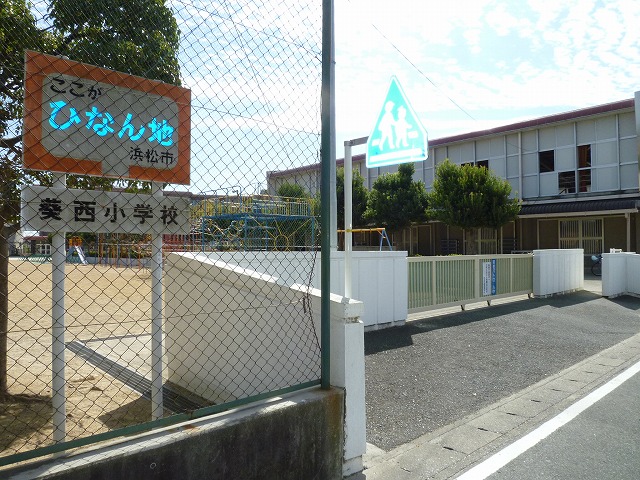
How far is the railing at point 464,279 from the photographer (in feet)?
30.8

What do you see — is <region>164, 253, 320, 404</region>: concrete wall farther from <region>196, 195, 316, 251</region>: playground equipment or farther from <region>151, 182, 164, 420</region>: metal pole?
<region>196, 195, 316, 251</region>: playground equipment

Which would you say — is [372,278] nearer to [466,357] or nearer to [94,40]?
[466,357]

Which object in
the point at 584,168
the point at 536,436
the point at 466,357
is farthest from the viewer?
the point at 584,168

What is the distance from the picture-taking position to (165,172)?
10.5 feet

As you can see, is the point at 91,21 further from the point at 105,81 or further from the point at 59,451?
the point at 59,451

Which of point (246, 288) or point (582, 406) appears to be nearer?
point (246, 288)

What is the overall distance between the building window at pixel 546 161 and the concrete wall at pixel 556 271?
1170 cm

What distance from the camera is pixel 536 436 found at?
4.10m

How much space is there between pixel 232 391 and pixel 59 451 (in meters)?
2.12

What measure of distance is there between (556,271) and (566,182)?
12.9 meters

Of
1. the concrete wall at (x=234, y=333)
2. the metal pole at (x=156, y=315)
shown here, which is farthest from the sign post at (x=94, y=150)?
the concrete wall at (x=234, y=333)

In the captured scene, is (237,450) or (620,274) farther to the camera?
(620,274)

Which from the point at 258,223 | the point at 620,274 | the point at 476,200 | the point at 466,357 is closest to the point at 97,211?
the point at 466,357

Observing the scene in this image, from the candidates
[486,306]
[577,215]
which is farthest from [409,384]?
[577,215]
